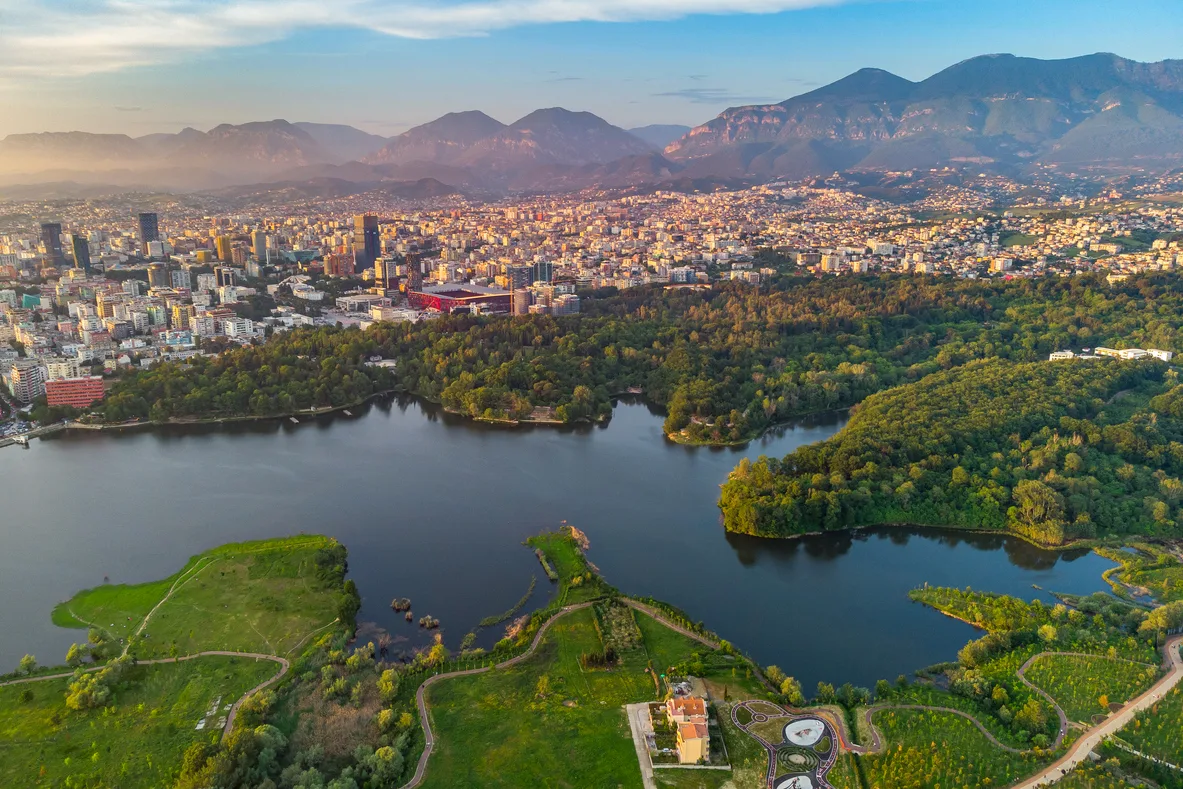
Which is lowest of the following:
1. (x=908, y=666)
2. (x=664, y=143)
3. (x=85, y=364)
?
(x=908, y=666)

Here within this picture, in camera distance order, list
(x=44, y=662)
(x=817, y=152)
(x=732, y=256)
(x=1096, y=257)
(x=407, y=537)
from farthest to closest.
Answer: (x=817, y=152)
(x=732, y=256)
(x=1096, y=257)
(x=407, y=537)
(x=44, y=662)

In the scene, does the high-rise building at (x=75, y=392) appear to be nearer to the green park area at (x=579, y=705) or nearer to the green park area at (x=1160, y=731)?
the green park area at (x=579, y=705)

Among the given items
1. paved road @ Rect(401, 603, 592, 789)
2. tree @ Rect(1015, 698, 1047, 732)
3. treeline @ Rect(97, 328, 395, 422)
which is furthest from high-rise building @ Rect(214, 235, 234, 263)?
tree @ Rect(1015, 698, 1047, 732)

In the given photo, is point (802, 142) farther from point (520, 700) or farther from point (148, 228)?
point (520, 700)

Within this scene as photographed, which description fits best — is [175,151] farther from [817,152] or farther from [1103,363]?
[1103,363]

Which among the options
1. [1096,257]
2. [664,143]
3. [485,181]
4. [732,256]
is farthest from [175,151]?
[1096,257]

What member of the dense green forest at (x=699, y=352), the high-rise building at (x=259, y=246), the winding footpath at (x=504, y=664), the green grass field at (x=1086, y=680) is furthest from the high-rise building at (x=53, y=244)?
the green grass field at (x=1086, y=680)

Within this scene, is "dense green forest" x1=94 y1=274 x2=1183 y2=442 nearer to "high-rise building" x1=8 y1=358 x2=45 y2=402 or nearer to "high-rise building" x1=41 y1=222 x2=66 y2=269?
"high-rise building" x1=8 y1=358 x2=45 y2=402

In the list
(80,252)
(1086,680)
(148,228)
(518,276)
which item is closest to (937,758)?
(1086,680)
